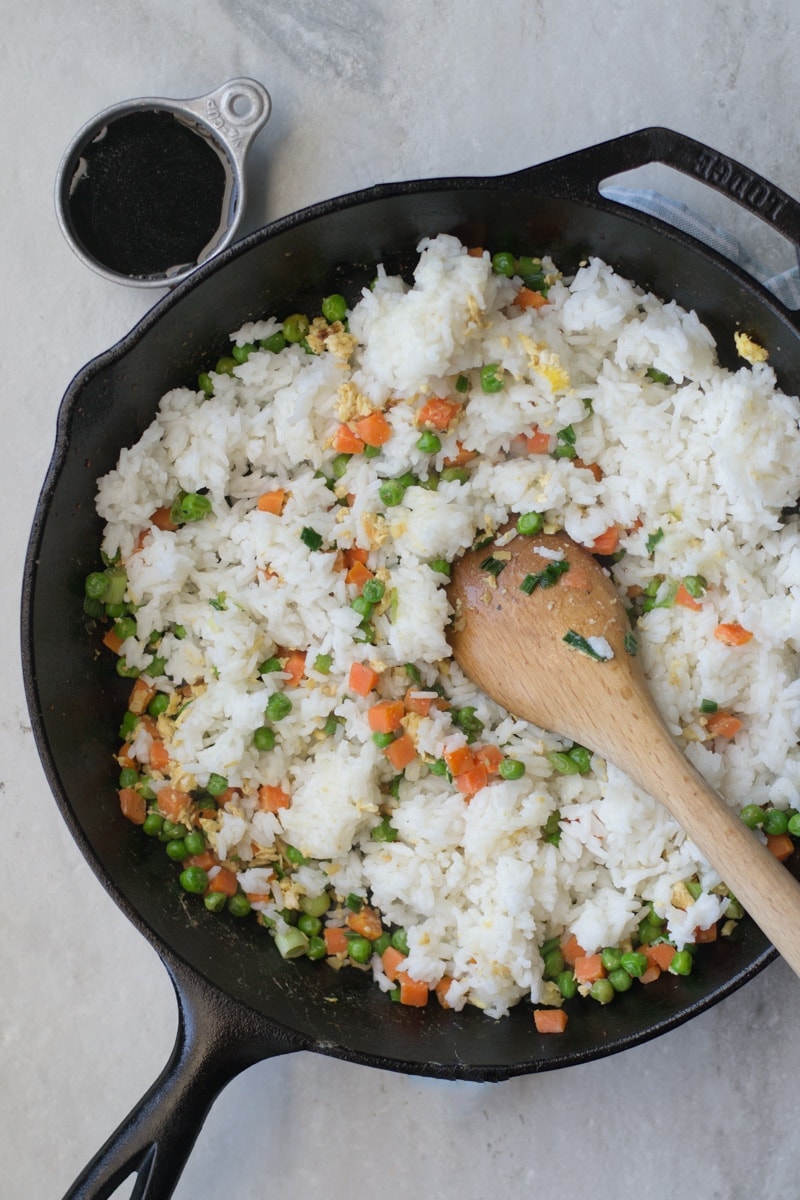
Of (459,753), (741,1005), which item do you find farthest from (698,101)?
(741,1005)

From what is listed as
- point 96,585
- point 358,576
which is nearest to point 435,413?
point 358,576

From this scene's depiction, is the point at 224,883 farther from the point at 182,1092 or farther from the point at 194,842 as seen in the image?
the point at 182,1092

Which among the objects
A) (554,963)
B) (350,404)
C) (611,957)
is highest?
(350,404)

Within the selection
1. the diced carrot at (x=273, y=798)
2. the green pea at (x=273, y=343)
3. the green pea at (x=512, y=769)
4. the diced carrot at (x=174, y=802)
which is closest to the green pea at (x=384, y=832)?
the diced carrot at (x=273, y=798)

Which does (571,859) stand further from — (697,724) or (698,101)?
(698,101)

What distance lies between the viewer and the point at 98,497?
329 cm

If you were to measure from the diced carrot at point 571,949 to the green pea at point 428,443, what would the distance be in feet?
5.37

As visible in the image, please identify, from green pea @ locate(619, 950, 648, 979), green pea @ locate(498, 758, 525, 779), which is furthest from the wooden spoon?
green pea @ locate(619, 950, 648, 979)

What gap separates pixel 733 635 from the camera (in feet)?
10.6

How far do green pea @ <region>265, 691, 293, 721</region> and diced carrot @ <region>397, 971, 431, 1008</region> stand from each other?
936 millimetres

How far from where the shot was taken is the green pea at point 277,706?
3266 mm

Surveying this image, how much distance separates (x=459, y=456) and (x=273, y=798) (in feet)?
4.12

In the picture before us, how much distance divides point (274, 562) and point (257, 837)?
90 centimetres

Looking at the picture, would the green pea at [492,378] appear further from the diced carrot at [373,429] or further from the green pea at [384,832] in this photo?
the green pea at [384,832]
